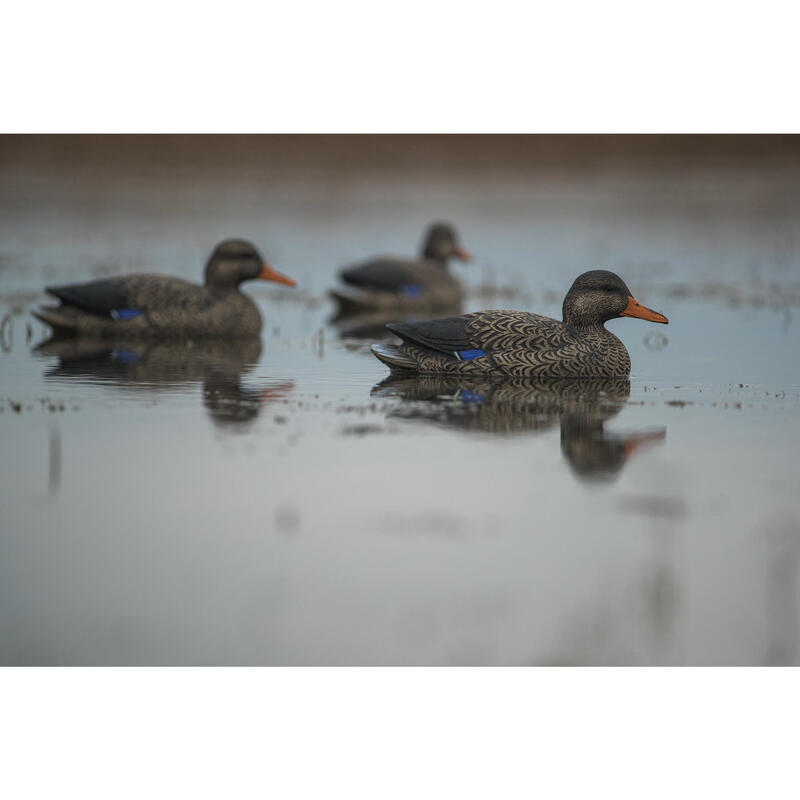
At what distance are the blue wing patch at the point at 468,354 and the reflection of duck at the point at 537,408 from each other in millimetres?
186

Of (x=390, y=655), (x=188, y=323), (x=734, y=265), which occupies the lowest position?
(x=390, y=655)

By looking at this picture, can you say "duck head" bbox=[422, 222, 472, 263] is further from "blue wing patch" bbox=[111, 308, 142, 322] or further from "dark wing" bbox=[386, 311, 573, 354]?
"dark wing" bbox=[386, 311, 573, 354]

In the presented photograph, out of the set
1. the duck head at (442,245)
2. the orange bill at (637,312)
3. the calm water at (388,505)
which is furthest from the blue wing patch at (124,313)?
the duck head at (442,245)

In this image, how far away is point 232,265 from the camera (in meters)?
13.8

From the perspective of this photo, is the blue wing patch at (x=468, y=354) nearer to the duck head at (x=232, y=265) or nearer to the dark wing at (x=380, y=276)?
the duck head at (x=232, y=265)

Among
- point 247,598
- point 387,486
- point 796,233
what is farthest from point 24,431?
point 796,233

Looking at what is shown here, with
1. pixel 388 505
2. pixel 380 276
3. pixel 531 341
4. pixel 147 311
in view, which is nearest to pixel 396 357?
pixel 531 341

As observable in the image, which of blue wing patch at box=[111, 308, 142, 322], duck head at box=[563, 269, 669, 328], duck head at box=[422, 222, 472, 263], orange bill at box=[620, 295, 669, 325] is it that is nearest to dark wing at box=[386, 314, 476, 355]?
duck head at box=[563, 269, 669, 328]

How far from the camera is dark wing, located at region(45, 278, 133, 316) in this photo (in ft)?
43.8

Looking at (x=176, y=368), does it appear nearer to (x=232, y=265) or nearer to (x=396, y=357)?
(x=396, y=357)

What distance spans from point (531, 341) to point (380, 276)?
6.24 metres

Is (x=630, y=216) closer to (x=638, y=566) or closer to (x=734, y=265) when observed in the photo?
(x=734, y=265)

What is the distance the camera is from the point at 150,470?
313 inches

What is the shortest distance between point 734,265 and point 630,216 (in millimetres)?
6368
